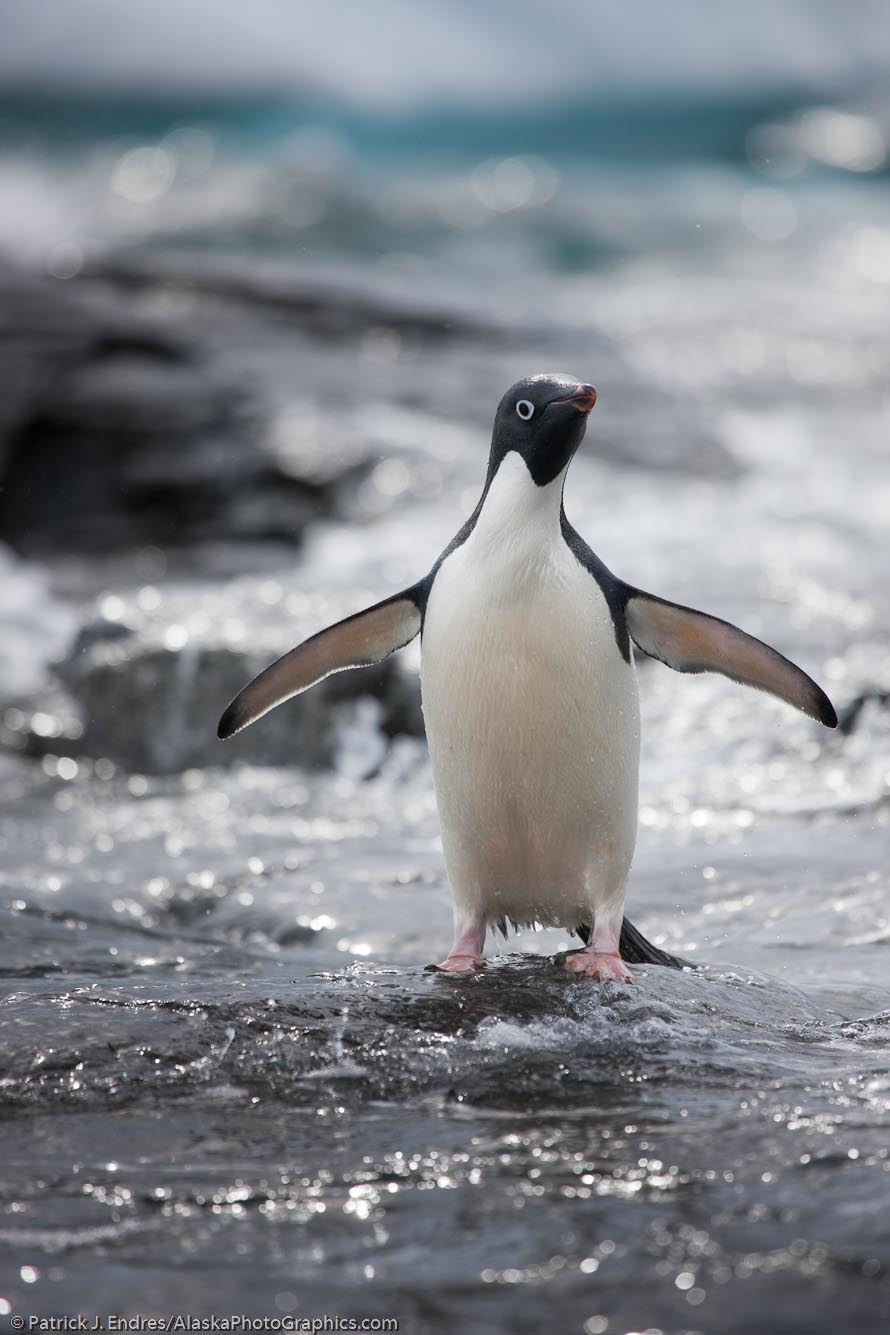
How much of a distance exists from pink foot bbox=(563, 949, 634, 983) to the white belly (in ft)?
0.95

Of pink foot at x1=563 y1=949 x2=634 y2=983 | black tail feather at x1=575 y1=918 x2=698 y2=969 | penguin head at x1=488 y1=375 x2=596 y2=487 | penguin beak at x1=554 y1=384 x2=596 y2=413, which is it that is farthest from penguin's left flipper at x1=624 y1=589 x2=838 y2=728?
pink foot at x1=563 y1=949 x2=634 y2=983

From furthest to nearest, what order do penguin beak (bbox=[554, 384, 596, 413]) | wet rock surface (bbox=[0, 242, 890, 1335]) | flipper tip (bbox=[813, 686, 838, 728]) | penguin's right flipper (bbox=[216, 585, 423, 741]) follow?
1. penguin's right flipper (bbox=[216, 585, 423, 741])
2. flipper tip (bbox=[813, 686, 838, 728])
3. penguin beak (bbox=[554, 384, 596, 413])
4. wet rock surface (bbox=[0, 242, 890, 1335])

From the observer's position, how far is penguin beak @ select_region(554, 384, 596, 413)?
3398 mm

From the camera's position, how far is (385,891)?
482cm

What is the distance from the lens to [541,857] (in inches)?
145

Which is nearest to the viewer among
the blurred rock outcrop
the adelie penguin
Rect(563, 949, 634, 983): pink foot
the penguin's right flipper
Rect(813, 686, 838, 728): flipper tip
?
Rect(563, 949, 634, 983): pink foot

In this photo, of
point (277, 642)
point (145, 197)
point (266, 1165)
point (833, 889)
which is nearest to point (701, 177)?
point (145, 197)

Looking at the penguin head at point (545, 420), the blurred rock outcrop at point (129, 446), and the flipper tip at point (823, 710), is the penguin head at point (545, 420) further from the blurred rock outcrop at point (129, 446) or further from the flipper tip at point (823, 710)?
the blurred rock outcrop at point (129, 446)

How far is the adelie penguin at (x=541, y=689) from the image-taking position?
354cm

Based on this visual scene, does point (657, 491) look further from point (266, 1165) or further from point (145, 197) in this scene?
point (145, 197)

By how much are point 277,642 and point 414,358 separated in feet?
16.3
